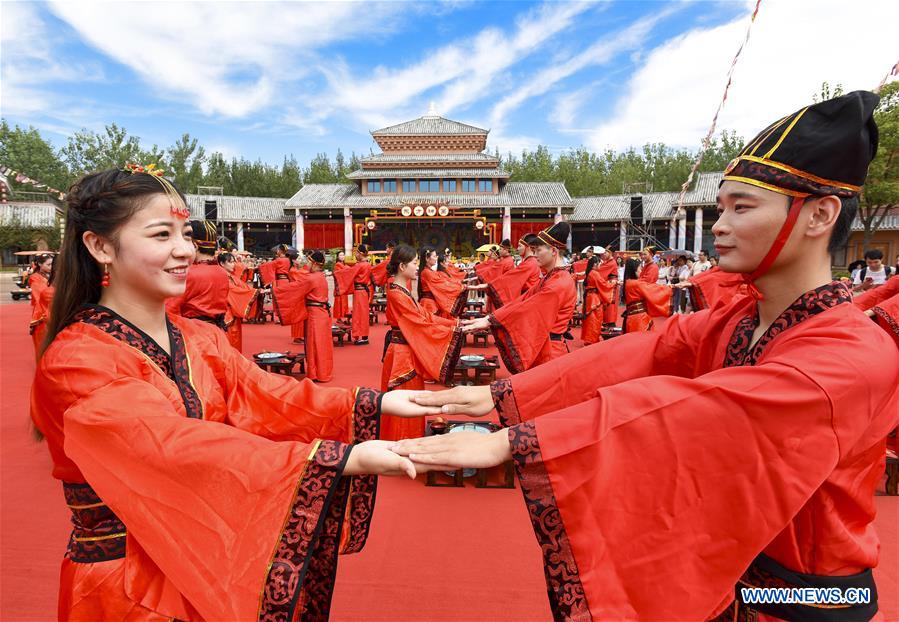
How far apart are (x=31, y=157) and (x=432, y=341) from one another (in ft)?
166

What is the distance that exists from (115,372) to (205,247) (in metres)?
5.44

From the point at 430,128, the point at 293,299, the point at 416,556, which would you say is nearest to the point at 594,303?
the point at 293,299

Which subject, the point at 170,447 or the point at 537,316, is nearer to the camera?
the point at 170,447

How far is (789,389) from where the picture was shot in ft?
3.58

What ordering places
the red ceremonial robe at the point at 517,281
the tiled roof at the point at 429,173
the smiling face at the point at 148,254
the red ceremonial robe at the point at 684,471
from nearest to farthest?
the red ceremonial robe at the point at 684,471 → the smiling face at the point at 148,254 → the red ceremonial robe at the point at 517,281 → the tiled roof at the point at 429,173

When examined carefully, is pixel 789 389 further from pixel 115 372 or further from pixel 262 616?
pixel 115 372

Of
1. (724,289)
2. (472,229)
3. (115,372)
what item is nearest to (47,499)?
(115,372)

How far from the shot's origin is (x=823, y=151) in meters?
1.30

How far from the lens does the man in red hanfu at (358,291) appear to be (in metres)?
10.8

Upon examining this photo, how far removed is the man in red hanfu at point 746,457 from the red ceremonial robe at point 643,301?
7.30 meters

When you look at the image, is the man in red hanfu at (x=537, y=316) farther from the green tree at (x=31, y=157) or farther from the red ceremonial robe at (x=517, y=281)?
the green tree at (x=31, y=157)

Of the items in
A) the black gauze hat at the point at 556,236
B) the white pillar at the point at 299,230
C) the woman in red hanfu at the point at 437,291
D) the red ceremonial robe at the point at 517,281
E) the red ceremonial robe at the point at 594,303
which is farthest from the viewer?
the white pillar at the point at 299,230

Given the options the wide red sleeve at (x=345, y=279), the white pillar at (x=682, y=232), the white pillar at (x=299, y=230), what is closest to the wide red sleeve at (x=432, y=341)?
the wide red sleeve at (x=345, y=279)

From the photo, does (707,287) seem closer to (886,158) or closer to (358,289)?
(358,289)
